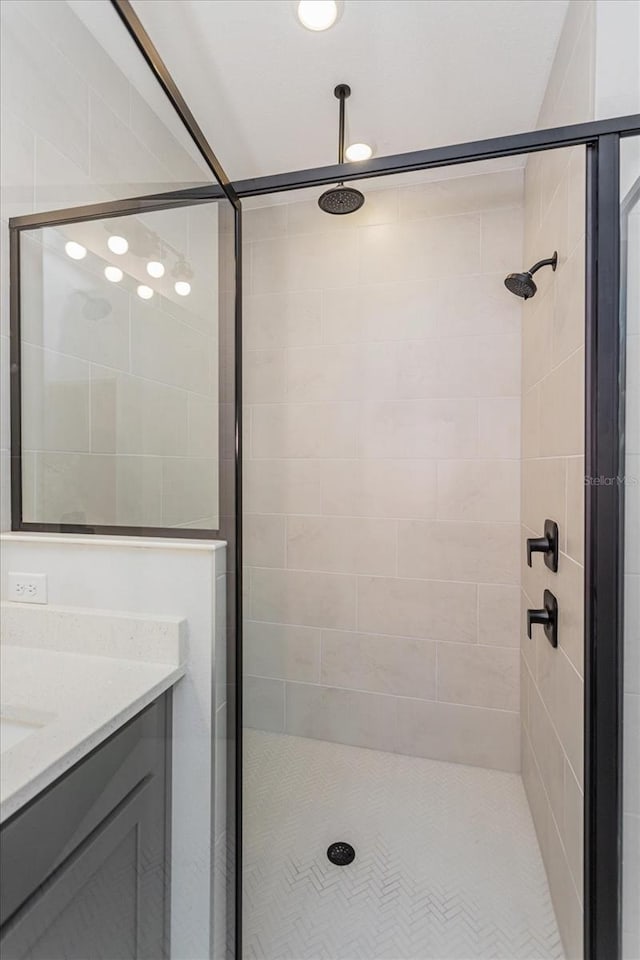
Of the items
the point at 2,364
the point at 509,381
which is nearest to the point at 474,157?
the point at 509,381

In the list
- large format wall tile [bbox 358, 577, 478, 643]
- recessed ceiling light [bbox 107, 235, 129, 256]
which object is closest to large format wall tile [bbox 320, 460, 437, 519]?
large format wall tile [bbox 358, 577, 478, 643]

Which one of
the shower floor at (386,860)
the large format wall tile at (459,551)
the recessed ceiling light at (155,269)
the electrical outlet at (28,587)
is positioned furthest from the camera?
the large format wall tile at (459,551)

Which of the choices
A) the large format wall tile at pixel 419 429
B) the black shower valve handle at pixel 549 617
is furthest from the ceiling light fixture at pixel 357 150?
the black shower valve handle at pixel 549 617

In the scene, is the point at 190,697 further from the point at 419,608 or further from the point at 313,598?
the point at 419,608

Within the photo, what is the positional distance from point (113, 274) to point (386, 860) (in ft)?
5.11

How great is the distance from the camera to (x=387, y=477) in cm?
142

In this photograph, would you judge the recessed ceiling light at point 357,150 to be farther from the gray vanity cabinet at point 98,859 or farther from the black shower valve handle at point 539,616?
the gray vanity cabinet at point 98,859

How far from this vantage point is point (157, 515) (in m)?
1.01

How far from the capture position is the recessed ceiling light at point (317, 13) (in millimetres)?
1068

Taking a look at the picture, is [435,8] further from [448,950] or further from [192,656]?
[448,950]

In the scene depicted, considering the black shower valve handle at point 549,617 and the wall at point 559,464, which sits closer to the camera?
the wall at point 559,464

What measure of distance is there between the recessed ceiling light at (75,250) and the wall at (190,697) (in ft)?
1.70

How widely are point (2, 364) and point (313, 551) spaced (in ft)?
3.16

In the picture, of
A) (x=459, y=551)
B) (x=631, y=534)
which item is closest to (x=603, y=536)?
(x=631, y=534)
